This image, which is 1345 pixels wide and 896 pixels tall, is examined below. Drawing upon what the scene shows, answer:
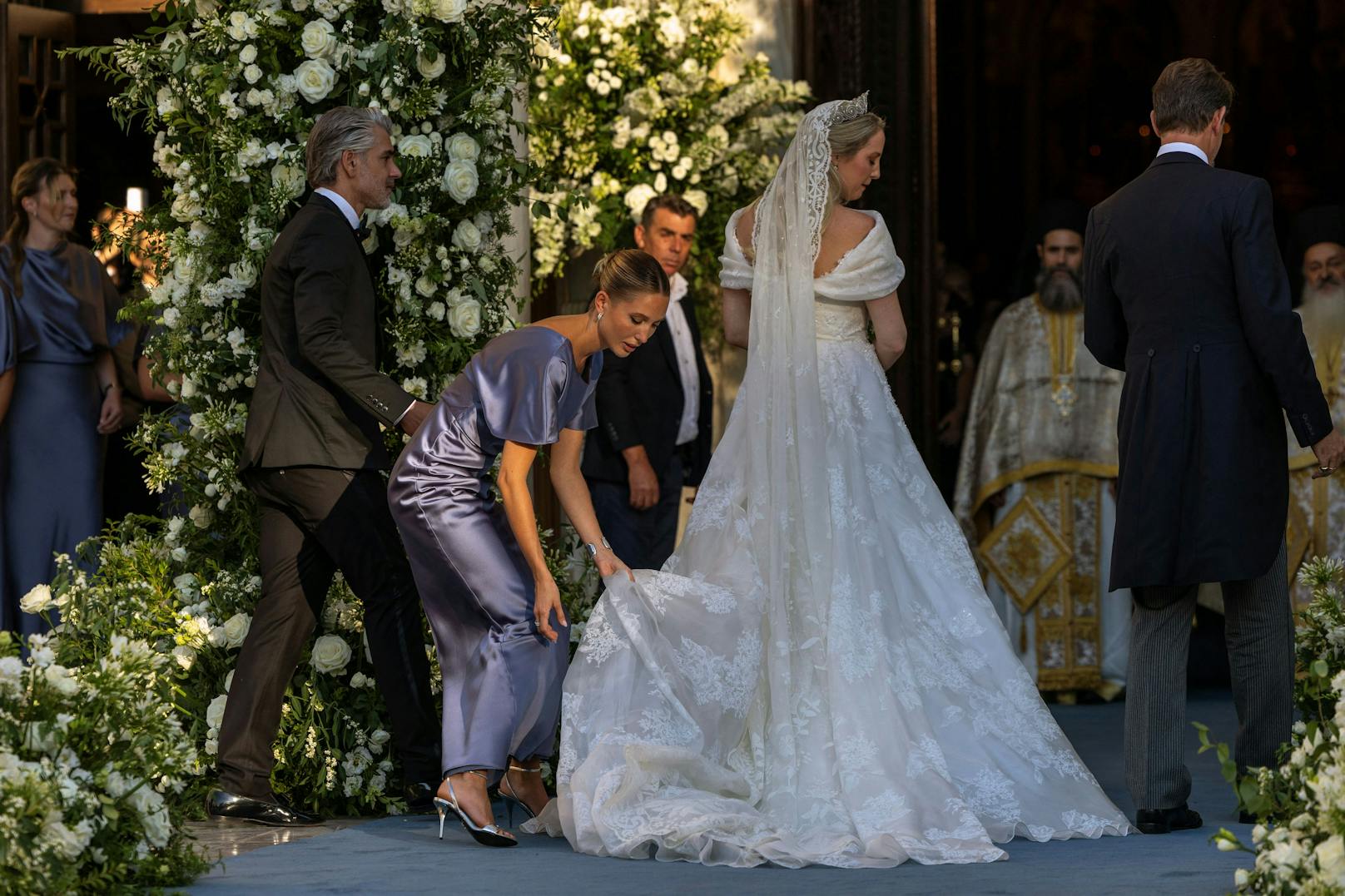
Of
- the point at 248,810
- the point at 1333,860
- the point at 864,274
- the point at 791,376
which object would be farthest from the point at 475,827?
the point at 1333,860

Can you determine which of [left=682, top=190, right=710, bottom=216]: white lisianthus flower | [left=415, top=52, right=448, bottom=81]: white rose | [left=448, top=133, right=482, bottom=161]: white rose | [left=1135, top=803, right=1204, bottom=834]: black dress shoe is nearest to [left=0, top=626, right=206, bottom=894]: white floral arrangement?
[left=448, top=133, right=482, bottom=161]: white rose

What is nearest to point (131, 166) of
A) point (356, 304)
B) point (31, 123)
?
point (31, 123)

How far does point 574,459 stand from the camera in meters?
5.21

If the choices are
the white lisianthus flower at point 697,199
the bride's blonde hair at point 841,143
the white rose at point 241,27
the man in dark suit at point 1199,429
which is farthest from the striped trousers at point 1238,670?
the white lisianthus flower at point 697,199

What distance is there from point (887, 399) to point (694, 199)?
2531 millimetres

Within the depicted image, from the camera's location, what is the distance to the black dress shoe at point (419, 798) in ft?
18.1

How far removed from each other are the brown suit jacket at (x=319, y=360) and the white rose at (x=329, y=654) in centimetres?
56

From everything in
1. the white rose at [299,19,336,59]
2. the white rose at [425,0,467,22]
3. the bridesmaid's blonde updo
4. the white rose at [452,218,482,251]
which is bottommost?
the bridesmaid's blonde updo

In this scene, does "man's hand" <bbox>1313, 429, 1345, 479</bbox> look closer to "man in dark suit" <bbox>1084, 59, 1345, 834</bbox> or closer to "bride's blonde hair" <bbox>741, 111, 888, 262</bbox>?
"man in dark suit" <bbox>1084, 59, 1345, 834</bbox>

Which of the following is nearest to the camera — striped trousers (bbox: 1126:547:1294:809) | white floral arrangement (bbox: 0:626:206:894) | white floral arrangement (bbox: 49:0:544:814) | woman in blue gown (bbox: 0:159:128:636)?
white floral arrangement (bbox: 0:626:206:894)

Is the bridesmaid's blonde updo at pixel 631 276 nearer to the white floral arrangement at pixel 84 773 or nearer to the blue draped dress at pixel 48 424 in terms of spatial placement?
the white floral arrangement at pixel 84 773

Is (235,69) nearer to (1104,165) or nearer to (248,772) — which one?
(248,772)

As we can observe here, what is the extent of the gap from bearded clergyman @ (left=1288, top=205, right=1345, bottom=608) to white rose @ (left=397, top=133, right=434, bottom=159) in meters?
4.11

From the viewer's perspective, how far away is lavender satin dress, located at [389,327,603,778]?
16.4 ft
